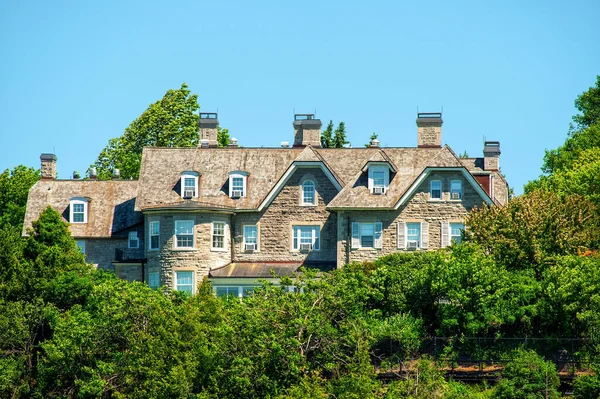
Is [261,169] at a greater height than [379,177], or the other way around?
[261,169]

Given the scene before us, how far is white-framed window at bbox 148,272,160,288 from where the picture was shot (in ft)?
224

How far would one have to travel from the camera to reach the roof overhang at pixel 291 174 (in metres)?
69.1

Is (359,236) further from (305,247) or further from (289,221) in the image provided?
(289,221)

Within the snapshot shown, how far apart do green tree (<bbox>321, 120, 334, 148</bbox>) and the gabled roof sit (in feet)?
77.7

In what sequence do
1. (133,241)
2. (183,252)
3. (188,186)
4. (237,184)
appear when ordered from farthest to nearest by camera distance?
(133,241) < (237,184) < (188,186) < (183,252)

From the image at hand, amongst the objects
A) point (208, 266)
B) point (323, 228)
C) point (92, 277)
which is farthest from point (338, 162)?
point (92, 277)

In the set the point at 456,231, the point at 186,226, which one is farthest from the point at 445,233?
the point at 186,226

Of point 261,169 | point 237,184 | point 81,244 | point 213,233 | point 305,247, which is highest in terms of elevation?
point 261,169

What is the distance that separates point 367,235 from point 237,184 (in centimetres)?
671

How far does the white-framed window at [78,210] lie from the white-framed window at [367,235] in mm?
13295

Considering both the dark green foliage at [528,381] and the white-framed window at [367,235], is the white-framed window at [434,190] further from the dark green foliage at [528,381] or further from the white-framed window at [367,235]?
the dark green foliage at [528,381]

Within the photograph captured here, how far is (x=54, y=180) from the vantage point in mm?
74312

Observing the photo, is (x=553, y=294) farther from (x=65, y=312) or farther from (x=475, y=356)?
(x=65, y=312)

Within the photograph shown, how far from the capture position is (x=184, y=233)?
2685 inches
